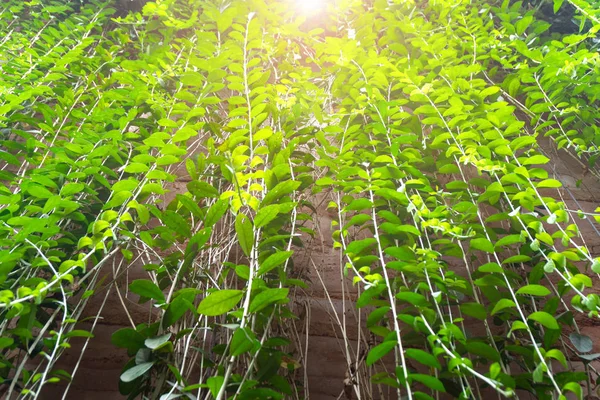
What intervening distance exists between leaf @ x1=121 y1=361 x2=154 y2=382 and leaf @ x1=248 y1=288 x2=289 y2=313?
253mm

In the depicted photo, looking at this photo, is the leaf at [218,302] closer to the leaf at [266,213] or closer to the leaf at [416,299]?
the leaf at [266,213]

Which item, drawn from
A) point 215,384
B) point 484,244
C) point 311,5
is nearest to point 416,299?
point 484,244

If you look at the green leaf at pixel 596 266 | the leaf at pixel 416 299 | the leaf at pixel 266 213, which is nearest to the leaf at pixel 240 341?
the leaf at pixel 266 213

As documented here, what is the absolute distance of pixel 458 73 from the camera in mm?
1446

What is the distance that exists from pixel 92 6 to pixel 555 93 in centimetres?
253

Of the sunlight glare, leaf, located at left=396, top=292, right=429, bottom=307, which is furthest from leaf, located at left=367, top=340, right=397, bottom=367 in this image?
the sunlight glare

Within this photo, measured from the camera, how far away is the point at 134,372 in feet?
2.48

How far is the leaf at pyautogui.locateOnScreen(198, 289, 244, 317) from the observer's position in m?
0.74

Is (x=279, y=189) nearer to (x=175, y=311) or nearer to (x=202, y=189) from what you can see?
(x=202, y=189)

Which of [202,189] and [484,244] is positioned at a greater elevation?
[202,189]

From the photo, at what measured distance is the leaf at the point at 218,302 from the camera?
737mm

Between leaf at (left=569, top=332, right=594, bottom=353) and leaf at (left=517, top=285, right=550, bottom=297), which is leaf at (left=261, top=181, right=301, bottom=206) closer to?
leaf at (left=517, top=285, right=550, bottom=297)

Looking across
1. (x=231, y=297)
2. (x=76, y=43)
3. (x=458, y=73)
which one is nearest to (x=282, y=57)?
(x=458, y=73)

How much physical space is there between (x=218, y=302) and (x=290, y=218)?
0.39 metres
